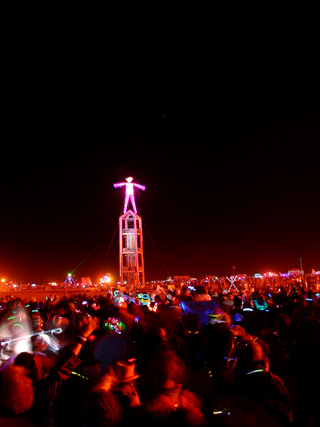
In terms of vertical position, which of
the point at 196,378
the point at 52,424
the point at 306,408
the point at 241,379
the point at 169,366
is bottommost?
the point at 196,378

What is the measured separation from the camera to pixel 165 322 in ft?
22.3

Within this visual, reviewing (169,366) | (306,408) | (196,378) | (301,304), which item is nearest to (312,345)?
(306,408)

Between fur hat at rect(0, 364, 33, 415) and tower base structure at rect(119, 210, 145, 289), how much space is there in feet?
128

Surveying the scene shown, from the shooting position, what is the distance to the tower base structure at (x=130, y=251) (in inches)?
1662

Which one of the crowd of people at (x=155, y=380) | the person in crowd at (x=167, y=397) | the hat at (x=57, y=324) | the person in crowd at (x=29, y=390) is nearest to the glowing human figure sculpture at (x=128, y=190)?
the hat at (x=57, y=324)

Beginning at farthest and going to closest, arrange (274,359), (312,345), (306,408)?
(274,359) → (312,345) → (306,408)

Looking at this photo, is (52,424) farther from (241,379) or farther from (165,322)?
(165,322)

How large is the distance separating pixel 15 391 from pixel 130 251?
134 ft

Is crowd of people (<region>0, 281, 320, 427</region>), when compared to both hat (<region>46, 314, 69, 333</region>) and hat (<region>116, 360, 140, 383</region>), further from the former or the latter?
hat (<region>46, 314, 69, 333</region>)

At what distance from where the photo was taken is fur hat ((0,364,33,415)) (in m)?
2.67

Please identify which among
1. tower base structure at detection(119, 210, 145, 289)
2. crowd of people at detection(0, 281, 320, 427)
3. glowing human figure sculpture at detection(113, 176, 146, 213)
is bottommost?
crowd of people at detection(0, 281, 320, 427)

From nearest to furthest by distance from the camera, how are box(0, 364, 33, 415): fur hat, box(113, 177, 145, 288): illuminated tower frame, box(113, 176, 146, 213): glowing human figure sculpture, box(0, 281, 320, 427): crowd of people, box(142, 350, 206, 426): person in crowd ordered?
box(142, 350, 206, 426): person in crowd → box(0, 281, 320, 427): crowd of people → box(0, 364, 33, 415): fur hat → box(113, 177, 145, 288): illuminated tower frame → box(113, 176, 146, 213): glowing human figure sculpture

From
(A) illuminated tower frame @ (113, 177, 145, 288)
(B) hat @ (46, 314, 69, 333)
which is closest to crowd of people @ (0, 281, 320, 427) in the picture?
(B) hat @ (46, 314, 69, 333)

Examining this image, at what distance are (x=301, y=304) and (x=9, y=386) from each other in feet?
27.0
